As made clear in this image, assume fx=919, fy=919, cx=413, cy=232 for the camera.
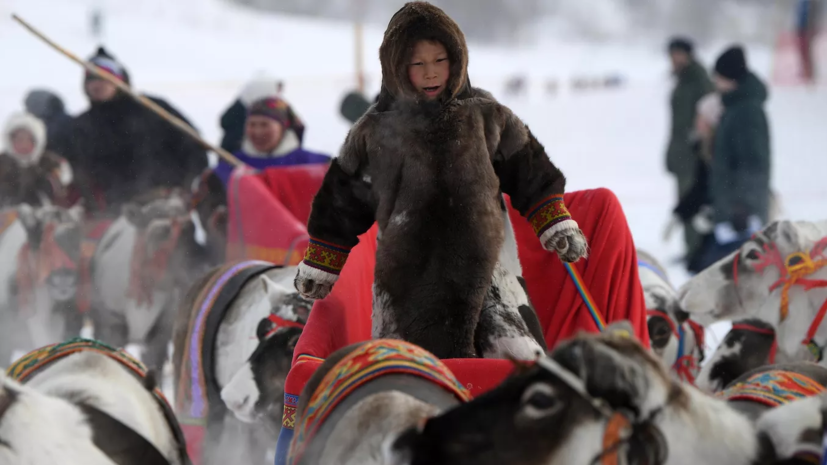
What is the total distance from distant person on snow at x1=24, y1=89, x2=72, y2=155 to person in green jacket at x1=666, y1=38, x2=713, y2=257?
4.97 meters

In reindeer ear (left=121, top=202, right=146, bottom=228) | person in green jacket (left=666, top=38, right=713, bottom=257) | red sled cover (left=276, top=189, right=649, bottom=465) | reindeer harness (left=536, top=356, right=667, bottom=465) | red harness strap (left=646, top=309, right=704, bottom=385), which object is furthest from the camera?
person in green jacket (left=666, top=38, right=713, bottom=257)

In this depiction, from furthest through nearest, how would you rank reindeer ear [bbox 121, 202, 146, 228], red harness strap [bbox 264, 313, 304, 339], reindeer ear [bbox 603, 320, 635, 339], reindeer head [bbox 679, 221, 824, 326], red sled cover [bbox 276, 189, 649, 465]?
reindeer ear [bbox 121, 202, 146, 228] < red harness strap [bbox 264, 313, 304, 339] < reindeer head [bbox 679, 221, 824, 326] < red sled cover [bbox 276, 189, 649, 465] < reindeer ear [bbox 603, 320, 635, 339]

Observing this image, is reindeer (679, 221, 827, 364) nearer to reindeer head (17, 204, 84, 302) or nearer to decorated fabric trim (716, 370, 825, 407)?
decorated fabric trim (716, 370, 825, 407)

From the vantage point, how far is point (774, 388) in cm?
177

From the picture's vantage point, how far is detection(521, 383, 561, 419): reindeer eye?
4.55ft

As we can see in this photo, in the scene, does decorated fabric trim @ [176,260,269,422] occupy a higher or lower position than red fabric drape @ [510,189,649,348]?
lower

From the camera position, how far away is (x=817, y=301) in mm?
2973

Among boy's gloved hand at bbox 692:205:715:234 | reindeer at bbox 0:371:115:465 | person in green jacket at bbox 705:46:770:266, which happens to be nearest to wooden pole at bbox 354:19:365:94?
boy's gloved hand at bbox 692:205:715:234

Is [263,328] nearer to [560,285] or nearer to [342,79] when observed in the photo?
[560,285]

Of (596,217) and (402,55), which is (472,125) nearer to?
(402,55)

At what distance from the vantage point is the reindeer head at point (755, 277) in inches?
121

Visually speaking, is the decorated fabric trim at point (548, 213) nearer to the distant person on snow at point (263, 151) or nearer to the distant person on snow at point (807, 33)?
the distant person on snow at point (263, 151)

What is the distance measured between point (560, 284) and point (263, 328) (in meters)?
1.23

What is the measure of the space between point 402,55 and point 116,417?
3.62 ft
